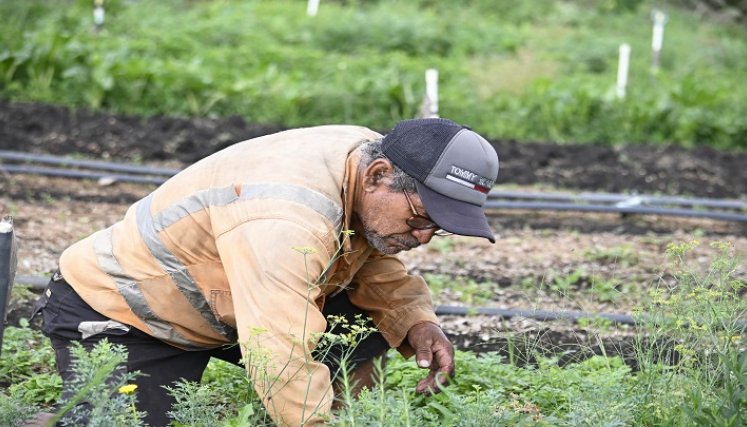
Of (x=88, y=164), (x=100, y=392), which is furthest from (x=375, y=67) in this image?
(x=100, y=392)

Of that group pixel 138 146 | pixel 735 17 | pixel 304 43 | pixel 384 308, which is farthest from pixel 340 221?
pixel 735 17

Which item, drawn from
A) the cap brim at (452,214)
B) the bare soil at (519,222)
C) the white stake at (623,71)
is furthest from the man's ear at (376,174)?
the white stake at (623,71)

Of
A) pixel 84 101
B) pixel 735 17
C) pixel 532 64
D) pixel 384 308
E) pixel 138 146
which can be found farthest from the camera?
pixel 735 17

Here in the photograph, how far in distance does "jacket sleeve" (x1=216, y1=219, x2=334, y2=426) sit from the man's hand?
0.83 m

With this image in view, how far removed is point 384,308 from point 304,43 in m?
11.9

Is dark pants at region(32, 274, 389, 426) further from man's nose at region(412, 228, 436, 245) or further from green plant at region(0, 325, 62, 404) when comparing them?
man's nose at region(412, 228, 436, 245)

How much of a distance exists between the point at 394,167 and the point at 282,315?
2.03 feet

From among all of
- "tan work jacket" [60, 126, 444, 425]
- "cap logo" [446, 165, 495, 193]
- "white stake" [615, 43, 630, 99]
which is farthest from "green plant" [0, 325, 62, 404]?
"white stake" [615, 43, 630, 99]

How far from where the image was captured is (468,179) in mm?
3312

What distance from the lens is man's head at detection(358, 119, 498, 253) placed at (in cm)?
327

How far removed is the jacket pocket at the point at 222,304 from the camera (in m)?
3.44

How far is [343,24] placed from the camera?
15664 millimetres

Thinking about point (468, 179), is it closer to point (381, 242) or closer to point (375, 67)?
point (381, 242)

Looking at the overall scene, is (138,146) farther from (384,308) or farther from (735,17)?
(735,17)
